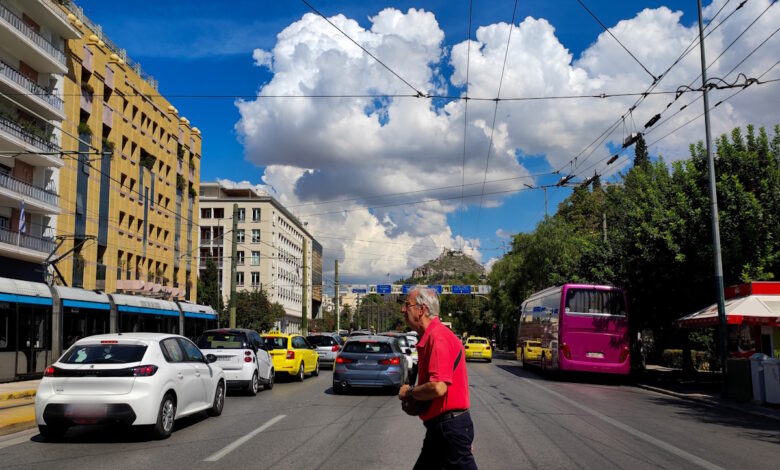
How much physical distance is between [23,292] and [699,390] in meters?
20.6

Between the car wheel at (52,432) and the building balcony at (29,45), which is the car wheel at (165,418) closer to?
the car wheel at (52,432)

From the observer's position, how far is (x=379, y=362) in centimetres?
1703

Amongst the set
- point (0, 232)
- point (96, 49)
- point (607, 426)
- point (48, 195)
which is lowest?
point (607, 426)

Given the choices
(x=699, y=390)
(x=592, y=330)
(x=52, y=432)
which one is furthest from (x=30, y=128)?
(x=699, y=390)

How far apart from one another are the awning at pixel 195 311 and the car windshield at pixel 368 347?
1743cm

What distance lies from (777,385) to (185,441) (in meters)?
13.7

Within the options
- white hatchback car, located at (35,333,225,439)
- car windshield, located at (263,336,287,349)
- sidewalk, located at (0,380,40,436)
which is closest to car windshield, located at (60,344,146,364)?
white hatchback car, located at (35,333,225,439)

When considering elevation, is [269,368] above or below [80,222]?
below

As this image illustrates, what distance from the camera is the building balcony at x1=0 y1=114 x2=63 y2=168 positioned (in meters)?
30.9

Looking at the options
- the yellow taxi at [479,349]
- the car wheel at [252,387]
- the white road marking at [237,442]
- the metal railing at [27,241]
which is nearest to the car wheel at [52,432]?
the white road marking at [237,442]

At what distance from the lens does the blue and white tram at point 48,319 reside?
19750 millimetres

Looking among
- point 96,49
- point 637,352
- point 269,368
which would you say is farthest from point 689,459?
point 96,49

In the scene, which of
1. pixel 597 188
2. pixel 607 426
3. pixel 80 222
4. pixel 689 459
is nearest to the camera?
pixel 689 459

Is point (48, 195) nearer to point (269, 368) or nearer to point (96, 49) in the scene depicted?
point (96, 49)
